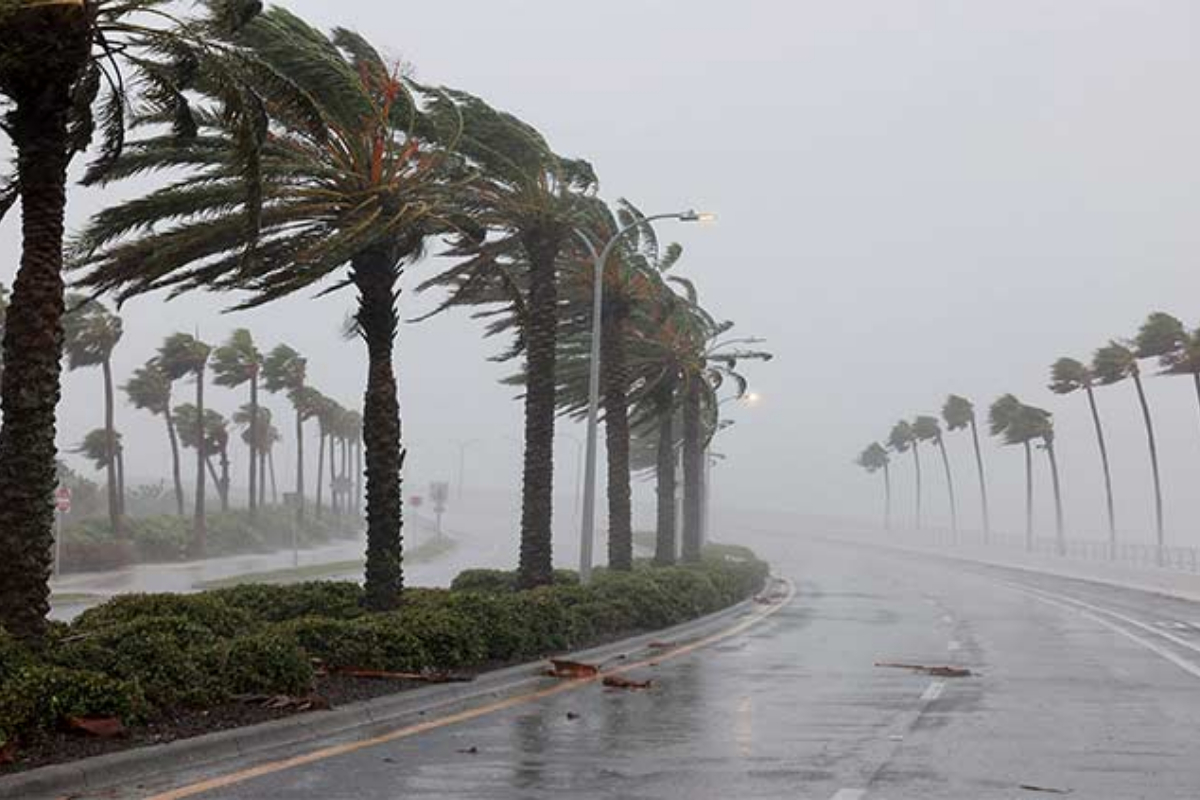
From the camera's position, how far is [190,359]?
7988 centimetres

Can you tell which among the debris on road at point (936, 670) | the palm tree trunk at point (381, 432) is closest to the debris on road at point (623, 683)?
the palm tree trunk at point (381, 432)

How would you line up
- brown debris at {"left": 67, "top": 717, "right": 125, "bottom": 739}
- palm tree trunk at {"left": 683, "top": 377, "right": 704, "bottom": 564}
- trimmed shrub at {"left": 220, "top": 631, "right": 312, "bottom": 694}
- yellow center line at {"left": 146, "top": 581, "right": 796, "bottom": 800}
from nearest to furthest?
yellow center line at {"left": 146, "top": 581, "right": 796, "bottom": 800} → brown debris at {"left": 67, "top": 717, "right": 125, "bottom": 739} → trimmed shrub at {"left": 220, "top": 631, "right": 312, "bottom": 694} → palm tree trunk at {"left": 683, "top": 377, "right": 704, "bottom": 564}

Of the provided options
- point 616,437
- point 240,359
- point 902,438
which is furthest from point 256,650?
point 902,438

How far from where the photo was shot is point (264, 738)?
1043cm

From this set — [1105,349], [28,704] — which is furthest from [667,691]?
[1105,349]

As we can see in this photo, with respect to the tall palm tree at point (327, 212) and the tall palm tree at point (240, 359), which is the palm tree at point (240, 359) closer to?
the tall palm tree at point (240, 359)

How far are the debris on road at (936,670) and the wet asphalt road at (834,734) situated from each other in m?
0.30

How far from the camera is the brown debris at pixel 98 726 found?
919 centimetres

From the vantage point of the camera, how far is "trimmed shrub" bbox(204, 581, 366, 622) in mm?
17844

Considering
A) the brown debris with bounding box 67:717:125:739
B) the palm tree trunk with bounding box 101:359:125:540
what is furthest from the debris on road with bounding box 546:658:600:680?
the palm tree trunk with bounding box 101:359:125:540

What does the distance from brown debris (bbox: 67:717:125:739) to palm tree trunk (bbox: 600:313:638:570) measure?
19.8 meters

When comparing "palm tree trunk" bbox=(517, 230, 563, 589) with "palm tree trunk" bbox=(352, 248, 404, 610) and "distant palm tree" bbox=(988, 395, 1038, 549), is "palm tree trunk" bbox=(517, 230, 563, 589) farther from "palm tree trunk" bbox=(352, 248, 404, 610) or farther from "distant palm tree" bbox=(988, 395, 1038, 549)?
"distant palm tree" bbox=(988, 395, 1038, 549)

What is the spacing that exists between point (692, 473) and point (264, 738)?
102ft

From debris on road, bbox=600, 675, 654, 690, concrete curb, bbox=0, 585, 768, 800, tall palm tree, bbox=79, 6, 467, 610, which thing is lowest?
debris on road, bbox=600, 675, 654, 690
